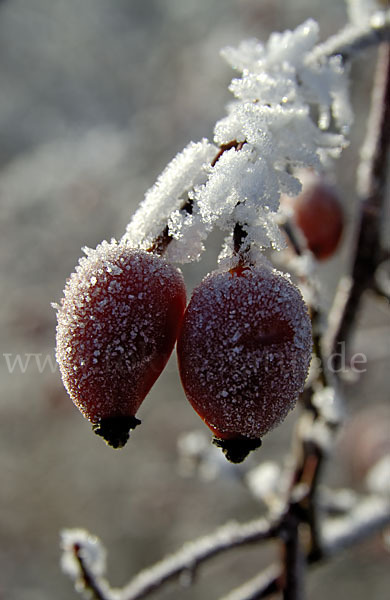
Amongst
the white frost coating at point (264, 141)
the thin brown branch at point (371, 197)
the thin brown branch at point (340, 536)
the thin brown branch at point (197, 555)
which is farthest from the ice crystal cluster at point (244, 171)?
the thin brown branch at point (340, 536)

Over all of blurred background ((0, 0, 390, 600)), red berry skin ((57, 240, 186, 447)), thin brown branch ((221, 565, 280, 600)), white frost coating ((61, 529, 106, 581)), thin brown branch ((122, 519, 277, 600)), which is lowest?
thin brown branch ((221, 565, 280, 600))

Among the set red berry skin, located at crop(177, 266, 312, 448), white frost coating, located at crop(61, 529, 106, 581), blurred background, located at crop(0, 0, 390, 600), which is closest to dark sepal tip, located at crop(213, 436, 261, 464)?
red berry skin, located at crop(177, 266, 312, 448)

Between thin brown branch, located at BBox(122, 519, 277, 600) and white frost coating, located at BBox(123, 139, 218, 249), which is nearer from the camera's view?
white frost coating, located at BBox(123, 139, 218, 249)

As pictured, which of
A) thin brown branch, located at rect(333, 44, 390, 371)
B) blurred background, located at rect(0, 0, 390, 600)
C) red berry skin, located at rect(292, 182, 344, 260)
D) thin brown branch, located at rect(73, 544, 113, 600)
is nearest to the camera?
thin brown branch, located at rect(73, 544, 113, 600)

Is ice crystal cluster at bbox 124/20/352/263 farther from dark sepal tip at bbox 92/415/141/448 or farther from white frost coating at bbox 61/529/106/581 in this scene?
white frost coating at bbox 61/529/106/581

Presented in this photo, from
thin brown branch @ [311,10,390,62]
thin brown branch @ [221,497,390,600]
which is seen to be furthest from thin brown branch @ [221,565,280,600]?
thin brown branch @ [311,10,390,62]

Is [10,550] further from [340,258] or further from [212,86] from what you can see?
[212,86]

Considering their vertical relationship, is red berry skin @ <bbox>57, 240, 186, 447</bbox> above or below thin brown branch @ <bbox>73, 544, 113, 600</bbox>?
above

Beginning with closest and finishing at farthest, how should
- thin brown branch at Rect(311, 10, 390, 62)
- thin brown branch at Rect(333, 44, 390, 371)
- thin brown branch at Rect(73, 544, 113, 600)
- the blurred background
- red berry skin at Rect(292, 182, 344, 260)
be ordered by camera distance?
1. thin brown branch at Rect(311, 10, 390, 62)
2. thin brown branch at Rect(73, 544, 113, 600)
3. thin brown branch at Rect(333, 44, 390, 371)
4. red berry skin at Rect(292, 182, 344, 260)
5. the blurred background

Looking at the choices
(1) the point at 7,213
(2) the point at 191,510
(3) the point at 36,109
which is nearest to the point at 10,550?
(2) the point at 191,510
